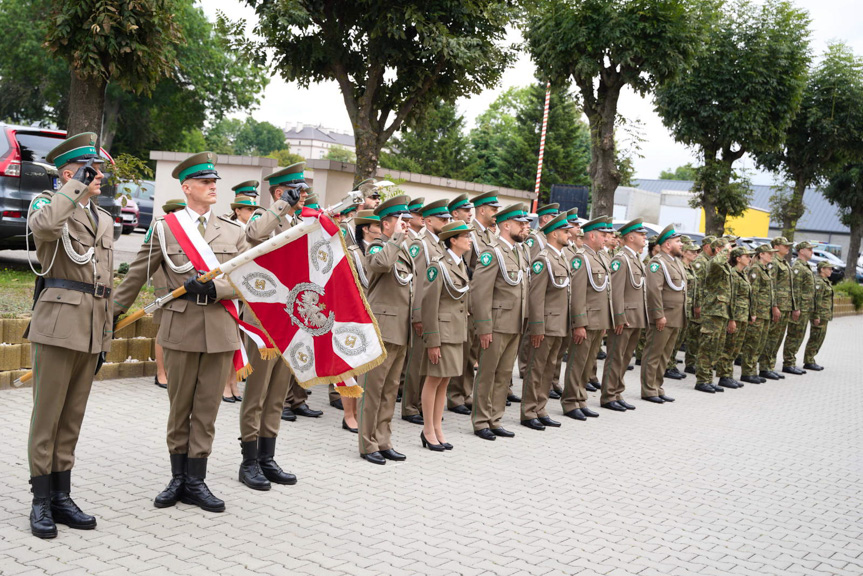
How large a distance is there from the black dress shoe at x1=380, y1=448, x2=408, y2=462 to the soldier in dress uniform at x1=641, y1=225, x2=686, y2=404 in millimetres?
5027

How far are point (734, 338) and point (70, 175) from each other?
34.3 feet

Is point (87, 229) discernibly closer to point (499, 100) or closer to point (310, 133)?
point (499, 100)

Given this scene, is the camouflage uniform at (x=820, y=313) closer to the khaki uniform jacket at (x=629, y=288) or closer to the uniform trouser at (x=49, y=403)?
the khaki uniform jacket at (x=629, y=288)

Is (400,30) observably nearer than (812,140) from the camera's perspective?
Yes

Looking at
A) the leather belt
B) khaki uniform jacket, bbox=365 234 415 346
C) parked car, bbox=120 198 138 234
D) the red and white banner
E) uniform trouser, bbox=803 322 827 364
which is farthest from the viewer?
parked car, bbox=120 198 138 234

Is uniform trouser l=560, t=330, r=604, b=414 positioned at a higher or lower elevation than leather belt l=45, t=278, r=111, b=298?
lower

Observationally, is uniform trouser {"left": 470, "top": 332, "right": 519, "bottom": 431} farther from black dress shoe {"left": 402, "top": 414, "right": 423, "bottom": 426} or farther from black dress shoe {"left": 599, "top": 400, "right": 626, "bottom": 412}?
black dress shoe {"left": 599, "top": 400, "right": 626, "bottom": 412}

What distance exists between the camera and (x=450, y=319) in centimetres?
757

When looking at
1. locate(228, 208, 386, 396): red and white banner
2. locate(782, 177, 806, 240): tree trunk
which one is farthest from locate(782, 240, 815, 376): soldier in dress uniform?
locate(782, 177, 806, 240): tree trunk

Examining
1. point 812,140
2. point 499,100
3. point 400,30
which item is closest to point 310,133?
point 499,100

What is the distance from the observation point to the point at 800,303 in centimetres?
1491

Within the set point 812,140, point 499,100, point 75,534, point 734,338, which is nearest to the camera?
point 75,534

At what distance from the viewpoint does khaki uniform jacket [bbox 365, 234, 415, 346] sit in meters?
6.96

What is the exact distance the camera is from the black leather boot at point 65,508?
4.83 m
